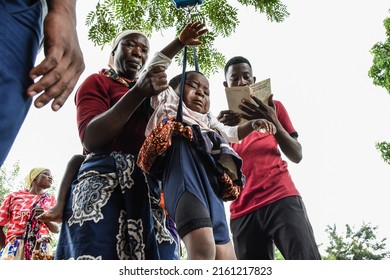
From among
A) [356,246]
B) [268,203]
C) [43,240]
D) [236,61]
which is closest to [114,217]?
[268,203]

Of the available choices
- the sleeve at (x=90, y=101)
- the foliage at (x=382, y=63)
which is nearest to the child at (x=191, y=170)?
the sleeve at (x=90, y=101)

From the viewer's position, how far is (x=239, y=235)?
7.51ft

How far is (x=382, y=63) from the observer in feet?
23.9

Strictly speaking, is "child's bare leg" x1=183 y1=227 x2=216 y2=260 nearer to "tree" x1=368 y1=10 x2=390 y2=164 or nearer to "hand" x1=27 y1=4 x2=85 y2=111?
"hand" x1=27 y1=4 x2=85 y2=111

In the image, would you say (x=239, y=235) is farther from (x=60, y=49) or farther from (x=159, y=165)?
(x=60, y=49)

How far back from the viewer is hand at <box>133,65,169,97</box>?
1421mm

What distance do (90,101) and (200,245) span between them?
0.77 m

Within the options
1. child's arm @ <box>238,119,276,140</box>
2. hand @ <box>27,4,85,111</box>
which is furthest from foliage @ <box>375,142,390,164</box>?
hand @ <box>27,4,85,111</box>

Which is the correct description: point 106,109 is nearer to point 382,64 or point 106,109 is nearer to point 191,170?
point 191,170

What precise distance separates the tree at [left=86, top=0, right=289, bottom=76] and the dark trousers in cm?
137

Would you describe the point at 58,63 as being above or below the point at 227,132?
below

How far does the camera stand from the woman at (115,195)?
1.33 meters

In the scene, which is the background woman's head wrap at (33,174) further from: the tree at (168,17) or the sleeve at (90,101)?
the sleeve at (90,101)
